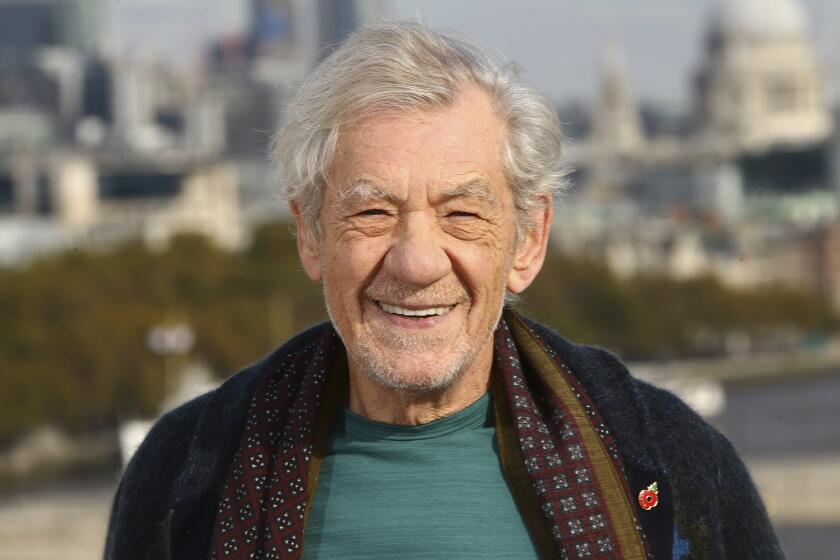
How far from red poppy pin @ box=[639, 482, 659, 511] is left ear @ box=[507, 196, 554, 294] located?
0.25 metres

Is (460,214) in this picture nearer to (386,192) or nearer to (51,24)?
(386,192)

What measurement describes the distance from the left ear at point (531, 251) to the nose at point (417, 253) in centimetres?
12

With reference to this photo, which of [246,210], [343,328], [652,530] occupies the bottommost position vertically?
[246,210]

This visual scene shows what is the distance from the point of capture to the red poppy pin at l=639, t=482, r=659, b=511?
2414 millimetres

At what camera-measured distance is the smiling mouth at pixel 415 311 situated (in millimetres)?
2445

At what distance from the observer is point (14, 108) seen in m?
88.9

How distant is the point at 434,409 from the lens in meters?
2.51

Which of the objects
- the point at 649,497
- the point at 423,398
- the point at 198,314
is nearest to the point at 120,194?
the point at 198,314

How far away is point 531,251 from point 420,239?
0.57 ft

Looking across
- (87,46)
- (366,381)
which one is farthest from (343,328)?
(87,46)

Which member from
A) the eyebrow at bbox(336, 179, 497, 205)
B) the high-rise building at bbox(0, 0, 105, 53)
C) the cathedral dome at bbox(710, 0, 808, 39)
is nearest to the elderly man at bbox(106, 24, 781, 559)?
the eyebrow at bbox(336, 179, 497, 205)

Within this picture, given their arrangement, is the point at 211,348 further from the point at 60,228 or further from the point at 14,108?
the point at 14,108

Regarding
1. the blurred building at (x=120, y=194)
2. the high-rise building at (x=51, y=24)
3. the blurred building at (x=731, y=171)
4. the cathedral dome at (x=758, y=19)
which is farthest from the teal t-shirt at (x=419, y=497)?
the high-rise building at (x=51, y=24)

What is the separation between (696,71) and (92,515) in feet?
229
